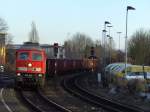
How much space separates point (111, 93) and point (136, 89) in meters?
2.03

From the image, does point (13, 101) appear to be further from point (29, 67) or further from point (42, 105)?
point (29, 67)

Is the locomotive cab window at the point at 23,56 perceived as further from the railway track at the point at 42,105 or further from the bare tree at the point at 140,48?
the bare tree at the point at 140,48

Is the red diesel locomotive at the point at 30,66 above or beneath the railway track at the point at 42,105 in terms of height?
above

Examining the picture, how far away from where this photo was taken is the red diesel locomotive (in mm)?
29492

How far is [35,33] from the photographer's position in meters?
124

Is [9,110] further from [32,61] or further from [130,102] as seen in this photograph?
[32,61]

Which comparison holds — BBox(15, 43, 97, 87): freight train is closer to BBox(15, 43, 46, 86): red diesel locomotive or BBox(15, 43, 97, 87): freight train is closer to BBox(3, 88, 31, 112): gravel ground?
BBox(15, 43, 46, 86): red diesel locomotive

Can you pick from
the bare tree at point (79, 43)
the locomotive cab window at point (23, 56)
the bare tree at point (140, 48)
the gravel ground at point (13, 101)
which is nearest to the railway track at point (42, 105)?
the gravel ground at point (13, 101)

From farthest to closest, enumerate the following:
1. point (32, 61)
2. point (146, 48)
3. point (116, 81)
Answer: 1. point (146, 48)
2. point (116, 81)
3. point (32, 61)

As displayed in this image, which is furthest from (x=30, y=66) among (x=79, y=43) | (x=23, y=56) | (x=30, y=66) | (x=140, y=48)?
(x=79, y=43)

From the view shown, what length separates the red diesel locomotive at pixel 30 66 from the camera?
96.8ft

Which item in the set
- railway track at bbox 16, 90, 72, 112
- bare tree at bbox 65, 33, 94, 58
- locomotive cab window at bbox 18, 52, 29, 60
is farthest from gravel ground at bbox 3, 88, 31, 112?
bare tree at bbox 65, 33, 94, 58

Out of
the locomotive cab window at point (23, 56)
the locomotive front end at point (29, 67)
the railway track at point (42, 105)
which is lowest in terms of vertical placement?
the railway track at point (42, 105)

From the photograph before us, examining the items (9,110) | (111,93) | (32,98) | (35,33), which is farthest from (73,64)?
(35,33)
